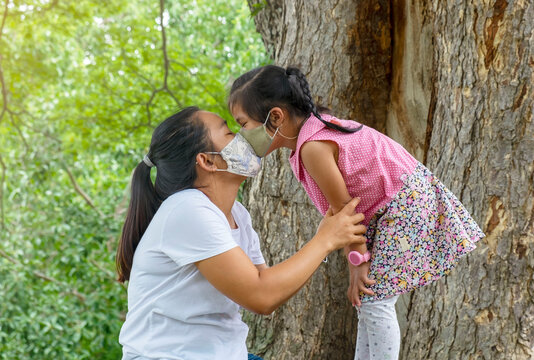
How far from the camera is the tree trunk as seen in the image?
93.3 inches

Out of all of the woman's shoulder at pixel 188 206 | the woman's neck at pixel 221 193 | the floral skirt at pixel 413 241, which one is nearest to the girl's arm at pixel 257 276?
the woman's shoulder at pixel 188 206

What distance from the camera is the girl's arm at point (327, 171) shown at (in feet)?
6.70

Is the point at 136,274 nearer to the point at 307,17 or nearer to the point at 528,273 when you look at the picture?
the point at 528,273

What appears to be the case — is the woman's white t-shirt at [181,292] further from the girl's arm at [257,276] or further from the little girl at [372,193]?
the little girl at [372,193]

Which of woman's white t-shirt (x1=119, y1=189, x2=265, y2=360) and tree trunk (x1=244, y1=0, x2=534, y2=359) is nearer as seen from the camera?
woman's white t-shirt (x1=119, y1=189, x2=265, y2=360)

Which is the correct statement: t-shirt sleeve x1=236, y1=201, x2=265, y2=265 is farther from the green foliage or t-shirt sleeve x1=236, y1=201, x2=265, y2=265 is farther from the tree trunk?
the green foliage

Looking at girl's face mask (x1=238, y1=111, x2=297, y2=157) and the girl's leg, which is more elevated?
girl's face mask (x1=238, y1=111, x2=297, y2=157)

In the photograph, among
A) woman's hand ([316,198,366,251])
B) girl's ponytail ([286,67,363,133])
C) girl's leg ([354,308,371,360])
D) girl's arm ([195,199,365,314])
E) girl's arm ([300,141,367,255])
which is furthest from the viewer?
girl's leg ([354,308,371,360])

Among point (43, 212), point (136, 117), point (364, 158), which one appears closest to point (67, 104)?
point (136, 117)

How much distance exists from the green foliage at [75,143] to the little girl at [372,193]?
302cm

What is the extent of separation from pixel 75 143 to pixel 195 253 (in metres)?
4.92

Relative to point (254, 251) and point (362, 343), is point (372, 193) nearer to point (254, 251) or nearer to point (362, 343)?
point (254, 251)

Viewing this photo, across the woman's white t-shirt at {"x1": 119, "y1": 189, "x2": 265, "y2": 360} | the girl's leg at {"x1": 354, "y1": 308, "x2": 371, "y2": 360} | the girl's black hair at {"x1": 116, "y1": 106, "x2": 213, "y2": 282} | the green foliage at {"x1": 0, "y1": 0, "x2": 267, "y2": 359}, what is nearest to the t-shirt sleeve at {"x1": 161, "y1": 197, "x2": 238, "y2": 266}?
the woman's white t-shirt at {"x1": 119, "y1": 189, "x2": 265, "y2": 360}

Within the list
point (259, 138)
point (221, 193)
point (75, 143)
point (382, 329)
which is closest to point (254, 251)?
point (221, 193)
